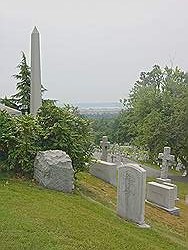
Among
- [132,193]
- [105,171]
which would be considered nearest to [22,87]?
[105,171]

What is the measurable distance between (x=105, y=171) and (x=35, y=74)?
4.22 meters

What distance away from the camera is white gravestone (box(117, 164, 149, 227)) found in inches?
309

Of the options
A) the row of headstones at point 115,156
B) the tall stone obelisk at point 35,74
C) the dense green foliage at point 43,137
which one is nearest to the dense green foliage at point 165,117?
the row of headstones at point 115,156

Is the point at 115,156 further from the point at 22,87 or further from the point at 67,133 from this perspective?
the point at 67,133

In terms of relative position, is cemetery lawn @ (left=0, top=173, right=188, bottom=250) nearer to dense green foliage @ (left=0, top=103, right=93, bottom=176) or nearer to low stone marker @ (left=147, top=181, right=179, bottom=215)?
dense green foliage @ (left=0, top=103, right=93, bottom=176)

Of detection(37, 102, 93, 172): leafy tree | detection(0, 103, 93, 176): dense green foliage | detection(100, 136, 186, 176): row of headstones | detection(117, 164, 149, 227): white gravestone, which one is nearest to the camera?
detection(117, 164, 149, 227): white gravestone

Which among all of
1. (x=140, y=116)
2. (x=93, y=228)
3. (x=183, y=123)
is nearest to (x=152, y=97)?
(x=140, y=116)

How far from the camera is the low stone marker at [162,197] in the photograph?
11133 mm

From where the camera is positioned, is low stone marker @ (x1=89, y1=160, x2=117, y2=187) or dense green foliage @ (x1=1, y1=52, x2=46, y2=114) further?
Result: dense green foliage @ (x1=1, y1=52, x2=46, y2=114)

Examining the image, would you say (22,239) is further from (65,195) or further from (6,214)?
(65,195)

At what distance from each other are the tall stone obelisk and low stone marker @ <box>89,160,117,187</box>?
2897mm

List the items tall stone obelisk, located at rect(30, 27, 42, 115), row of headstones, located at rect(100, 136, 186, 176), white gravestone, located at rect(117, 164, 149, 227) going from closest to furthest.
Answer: white gravestone, located at rect(117, 164, 149, 227) < tall stone obelisk, located at rect(30, 27, 42, 115) < row of headstones, located at rect(100, 136, 186, 176)

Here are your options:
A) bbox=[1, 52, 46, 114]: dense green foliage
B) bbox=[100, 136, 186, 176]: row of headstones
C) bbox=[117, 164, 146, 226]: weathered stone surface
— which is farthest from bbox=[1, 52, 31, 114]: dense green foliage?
bbox=[117, 164, 146, 226]: weathered stone surface

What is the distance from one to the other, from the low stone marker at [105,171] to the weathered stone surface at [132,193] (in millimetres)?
4150
